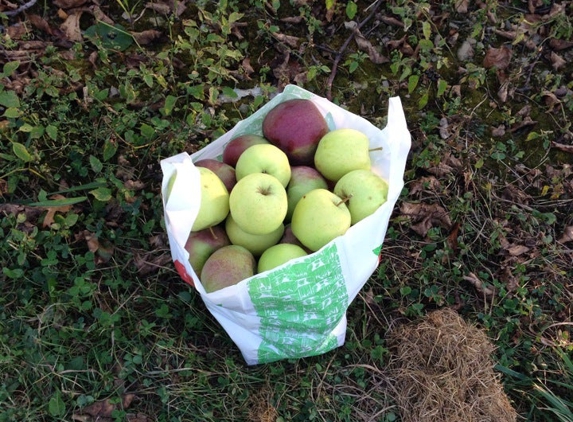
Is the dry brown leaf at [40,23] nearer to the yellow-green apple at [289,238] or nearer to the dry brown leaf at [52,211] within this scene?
the dry brown leaf at [52,211]

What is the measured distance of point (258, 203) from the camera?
6.10 feet

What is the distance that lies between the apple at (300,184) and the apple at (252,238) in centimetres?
12

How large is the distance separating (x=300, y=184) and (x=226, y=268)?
19.4 inches

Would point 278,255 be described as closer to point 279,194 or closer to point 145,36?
point 279,194

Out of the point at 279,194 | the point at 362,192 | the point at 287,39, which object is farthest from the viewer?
the point at 287,39

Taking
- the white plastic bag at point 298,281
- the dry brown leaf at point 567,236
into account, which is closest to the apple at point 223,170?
the white plastic bag at point 298,281

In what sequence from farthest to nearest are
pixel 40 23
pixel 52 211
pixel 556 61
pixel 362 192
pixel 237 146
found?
1. pixel 556 61
2. pixel 40 23
3. pixel 52 211
4. pixel 237 146
5. pixel 362 192

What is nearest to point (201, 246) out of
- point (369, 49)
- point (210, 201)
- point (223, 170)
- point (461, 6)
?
point (210, 201)

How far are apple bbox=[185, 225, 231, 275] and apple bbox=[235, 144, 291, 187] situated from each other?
28 centimetres

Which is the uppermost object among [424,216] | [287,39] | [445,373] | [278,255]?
[287,39]

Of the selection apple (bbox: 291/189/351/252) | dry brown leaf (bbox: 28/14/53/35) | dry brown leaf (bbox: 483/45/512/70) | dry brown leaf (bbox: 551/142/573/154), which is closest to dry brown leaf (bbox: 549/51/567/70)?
dry brown leaf (bbox: 483/45/512/70)

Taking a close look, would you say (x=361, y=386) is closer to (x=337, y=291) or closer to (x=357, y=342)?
(x=357, y=342)

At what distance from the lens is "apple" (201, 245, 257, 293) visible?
1918mm

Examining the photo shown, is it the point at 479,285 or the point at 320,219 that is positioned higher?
the point at 320,219
